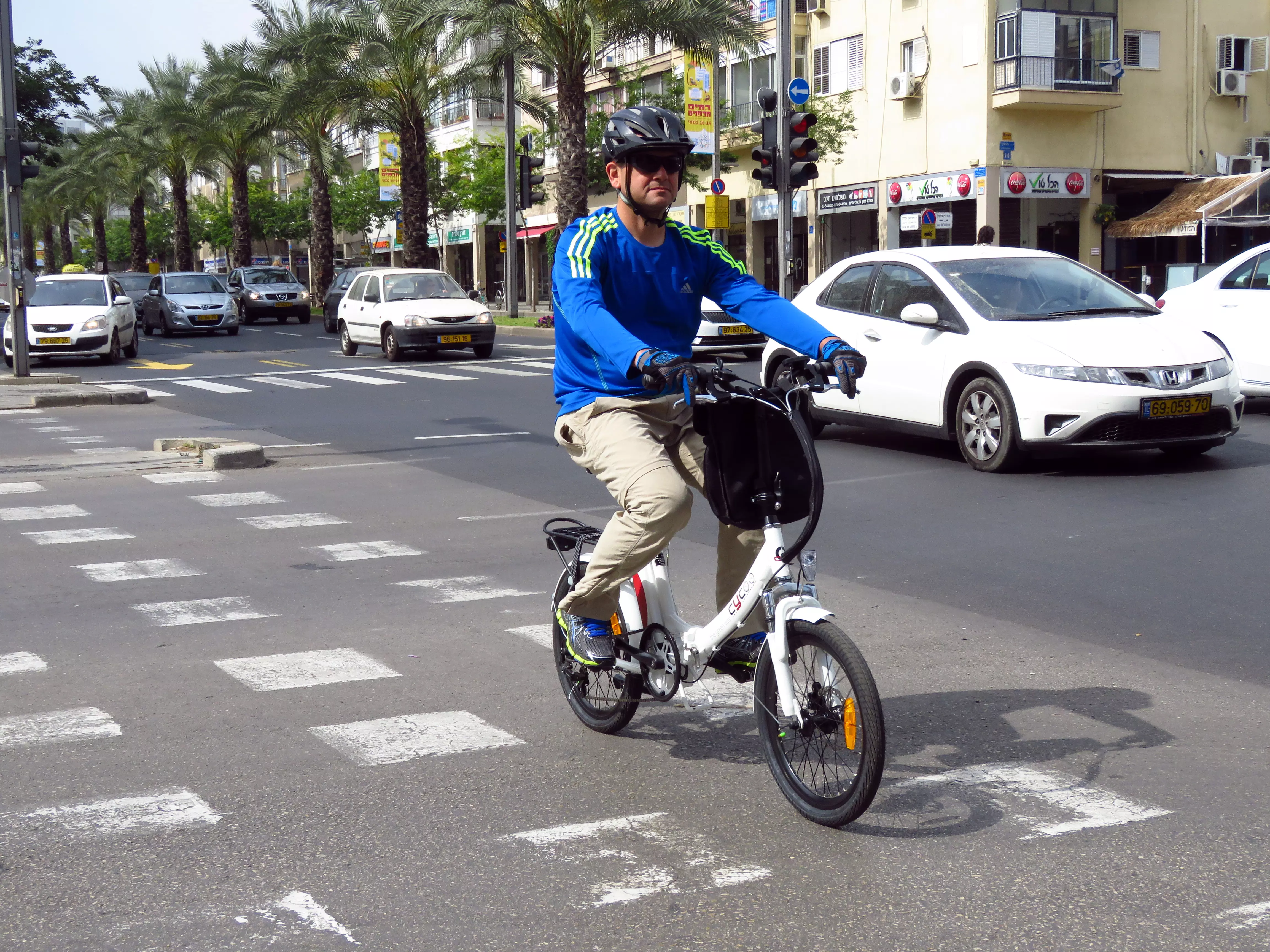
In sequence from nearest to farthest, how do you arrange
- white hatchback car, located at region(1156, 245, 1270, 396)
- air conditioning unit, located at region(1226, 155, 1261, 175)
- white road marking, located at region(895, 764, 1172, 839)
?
1. white road marking, located at region(895, 764, 1172, 839)
2. white hatchback car, located at region(1156, 245, 1270, 396)
3. air conditioning unit, located at region(1226, 155, 1261, 175)

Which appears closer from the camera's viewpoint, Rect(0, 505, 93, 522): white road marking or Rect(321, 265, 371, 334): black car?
Rect(0, 505, 93, 522): white road marking

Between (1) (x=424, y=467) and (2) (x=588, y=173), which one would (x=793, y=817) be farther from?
(2) (x=588, y=173)

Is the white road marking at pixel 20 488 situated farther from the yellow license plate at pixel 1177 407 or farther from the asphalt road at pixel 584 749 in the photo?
the yellow license plate at pixel 1177 407

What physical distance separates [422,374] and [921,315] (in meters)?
12.8

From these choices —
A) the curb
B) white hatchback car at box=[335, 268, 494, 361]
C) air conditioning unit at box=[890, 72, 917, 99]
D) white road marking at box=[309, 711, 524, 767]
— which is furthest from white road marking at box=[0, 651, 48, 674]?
air conditioning unit at box=[890, 72, 917, 99]

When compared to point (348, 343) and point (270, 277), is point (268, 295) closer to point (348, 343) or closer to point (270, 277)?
point (270, 277)

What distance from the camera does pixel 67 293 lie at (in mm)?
26703

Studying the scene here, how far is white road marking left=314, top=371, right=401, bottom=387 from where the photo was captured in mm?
21016

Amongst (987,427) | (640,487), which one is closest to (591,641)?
(640,487)

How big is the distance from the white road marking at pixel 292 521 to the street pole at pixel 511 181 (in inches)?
1155

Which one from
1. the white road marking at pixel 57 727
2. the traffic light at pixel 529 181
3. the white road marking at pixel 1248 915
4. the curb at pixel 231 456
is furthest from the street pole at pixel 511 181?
the white road marking at pixel 1248 915

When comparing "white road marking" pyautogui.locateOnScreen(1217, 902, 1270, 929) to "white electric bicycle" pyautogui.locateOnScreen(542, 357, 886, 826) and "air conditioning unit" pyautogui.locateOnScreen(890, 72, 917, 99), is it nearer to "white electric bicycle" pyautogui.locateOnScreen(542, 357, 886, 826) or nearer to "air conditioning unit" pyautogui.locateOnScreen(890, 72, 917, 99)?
"white electric bicycle" pyautogui.locateOnScreen(542, 357, 886, 826)

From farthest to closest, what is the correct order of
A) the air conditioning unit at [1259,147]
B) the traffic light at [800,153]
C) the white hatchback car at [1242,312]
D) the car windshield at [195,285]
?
1. the air conditioning unit at [1259,147]
2. the car windshield at [195,285]
3. the traffic light at [800,153]
4. the white hatchback car at [1242,312]

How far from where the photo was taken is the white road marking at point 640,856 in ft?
11.4
